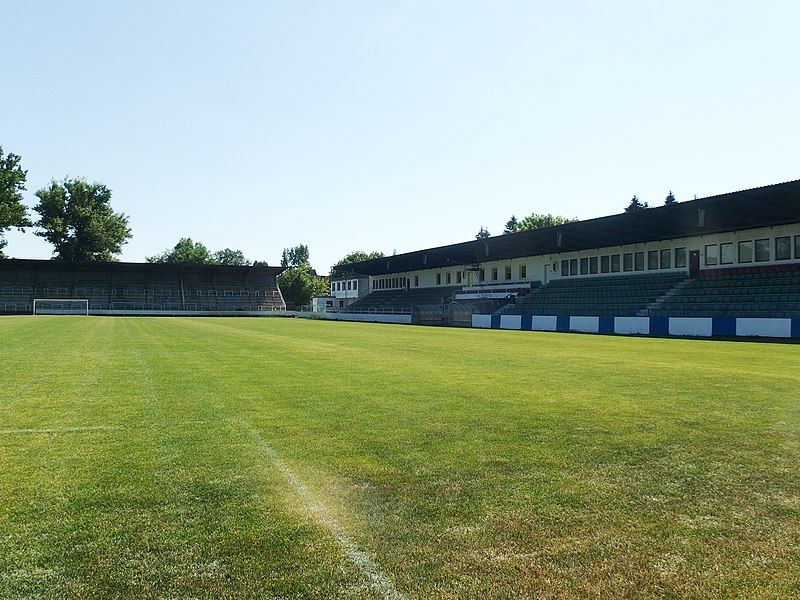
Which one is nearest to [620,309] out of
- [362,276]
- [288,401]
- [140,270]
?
[288,401]

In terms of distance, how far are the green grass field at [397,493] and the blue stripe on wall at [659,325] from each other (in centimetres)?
2609

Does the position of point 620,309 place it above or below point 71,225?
below

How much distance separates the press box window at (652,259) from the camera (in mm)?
47188

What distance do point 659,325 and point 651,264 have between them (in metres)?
13.6

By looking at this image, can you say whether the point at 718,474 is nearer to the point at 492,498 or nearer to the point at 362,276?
the point at 492,498

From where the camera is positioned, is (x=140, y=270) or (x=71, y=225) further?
(x=71, y=225)

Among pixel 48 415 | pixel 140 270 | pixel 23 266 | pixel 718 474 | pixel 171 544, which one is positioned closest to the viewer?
pixel 171 544

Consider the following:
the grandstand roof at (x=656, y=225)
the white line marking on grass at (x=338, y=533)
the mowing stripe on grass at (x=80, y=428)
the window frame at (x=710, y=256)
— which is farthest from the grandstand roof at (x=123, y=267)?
the white line marking on grass at (x=338, y=533)

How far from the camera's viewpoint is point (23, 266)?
265ft

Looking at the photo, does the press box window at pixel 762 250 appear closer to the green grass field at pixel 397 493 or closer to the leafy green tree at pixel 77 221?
the green grass field at pixel 397 493

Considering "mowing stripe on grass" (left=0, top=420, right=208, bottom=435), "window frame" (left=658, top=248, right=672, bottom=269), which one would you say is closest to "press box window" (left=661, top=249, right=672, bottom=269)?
"window frame" (left=658, top=248, right=672, bottom=269)

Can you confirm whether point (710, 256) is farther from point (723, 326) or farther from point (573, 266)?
point (573, 266)

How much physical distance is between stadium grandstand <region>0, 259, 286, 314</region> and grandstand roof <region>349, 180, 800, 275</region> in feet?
130

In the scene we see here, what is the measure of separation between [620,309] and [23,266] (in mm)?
79794
